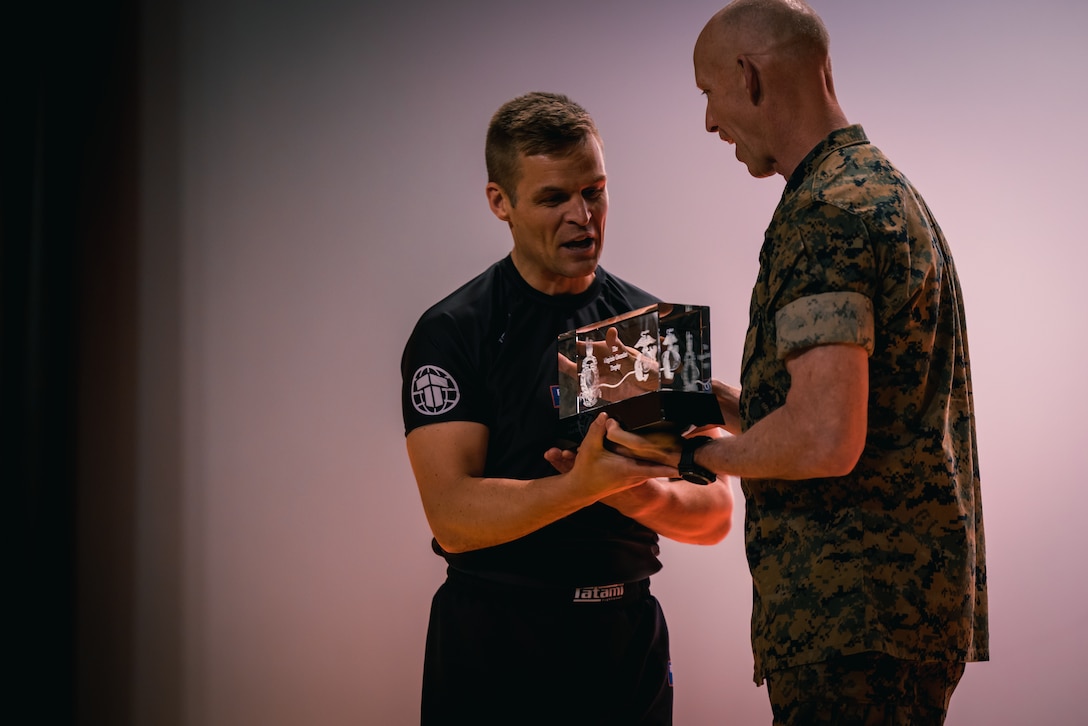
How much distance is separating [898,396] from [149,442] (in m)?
2.18

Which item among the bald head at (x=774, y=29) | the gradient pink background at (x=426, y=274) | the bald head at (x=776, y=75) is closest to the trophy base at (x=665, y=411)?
the bald head at (x=776, y=75)

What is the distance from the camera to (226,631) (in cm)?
273

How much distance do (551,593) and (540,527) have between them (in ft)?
0.58

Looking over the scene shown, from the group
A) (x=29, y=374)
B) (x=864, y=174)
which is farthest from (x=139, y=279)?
(x=864, y=174)

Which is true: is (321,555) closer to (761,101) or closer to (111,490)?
(111,490)

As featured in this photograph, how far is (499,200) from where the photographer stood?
2.01 metres

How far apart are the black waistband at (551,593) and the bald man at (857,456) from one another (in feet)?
1.52

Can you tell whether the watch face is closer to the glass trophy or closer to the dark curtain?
the glass trophy

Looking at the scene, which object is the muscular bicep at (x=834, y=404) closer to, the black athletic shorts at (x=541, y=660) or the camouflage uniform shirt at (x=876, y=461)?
the camouflage uniform shirt at (x=876, y=461)

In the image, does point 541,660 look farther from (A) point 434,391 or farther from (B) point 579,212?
(B) point 579,212

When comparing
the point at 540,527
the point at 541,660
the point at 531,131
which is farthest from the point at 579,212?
the point at 541,660

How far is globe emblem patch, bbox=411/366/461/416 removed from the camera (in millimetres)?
1827

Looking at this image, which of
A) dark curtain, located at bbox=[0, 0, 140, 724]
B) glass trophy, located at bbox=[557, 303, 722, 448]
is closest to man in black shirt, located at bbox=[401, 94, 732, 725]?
glass trophy, located at bbox=[557, 303, 722, 448]

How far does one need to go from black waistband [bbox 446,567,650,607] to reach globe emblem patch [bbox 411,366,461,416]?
1.17ft
